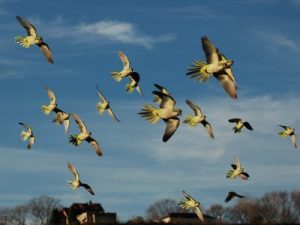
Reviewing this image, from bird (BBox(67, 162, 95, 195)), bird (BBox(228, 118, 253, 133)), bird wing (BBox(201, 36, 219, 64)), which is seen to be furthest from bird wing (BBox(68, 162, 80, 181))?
bird wing (BBox(201, 36, 219, 64))

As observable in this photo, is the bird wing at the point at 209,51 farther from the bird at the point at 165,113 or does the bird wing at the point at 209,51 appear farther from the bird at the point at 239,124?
the bird at the point at 239,124

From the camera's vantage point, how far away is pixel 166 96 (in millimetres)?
27344

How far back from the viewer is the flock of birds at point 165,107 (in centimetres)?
2553

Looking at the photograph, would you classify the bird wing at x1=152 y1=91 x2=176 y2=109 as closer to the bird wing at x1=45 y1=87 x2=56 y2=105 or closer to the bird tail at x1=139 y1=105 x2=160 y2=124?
the bird tail at x1=139 y1=105 x2=160 y2=124

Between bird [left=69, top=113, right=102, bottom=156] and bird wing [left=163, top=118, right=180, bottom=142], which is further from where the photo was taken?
bird [left=69, top=113, right=102, bottom=156]

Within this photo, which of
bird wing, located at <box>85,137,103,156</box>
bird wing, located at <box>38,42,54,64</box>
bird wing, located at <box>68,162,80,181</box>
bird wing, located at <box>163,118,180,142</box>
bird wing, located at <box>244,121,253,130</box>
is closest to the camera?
bird wing, located at <box>163,118,180,142</box>

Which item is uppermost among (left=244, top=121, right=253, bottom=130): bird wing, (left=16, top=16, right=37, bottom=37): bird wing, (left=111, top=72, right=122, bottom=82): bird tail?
(left=16, top=16, right=37, bottom=37): bird wing

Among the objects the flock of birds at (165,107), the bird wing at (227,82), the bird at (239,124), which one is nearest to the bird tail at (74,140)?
the flock of birds at (165,107)

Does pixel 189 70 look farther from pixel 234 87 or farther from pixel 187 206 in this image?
pixel 187 206

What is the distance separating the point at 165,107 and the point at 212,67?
2.70 meters

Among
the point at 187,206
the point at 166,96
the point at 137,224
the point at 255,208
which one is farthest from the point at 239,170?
the point at 255,208

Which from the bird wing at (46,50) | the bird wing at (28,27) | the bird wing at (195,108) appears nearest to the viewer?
the bird wing at (195,108)

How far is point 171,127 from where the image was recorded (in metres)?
26.7

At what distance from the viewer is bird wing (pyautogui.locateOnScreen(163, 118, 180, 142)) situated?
2588 centimetres
